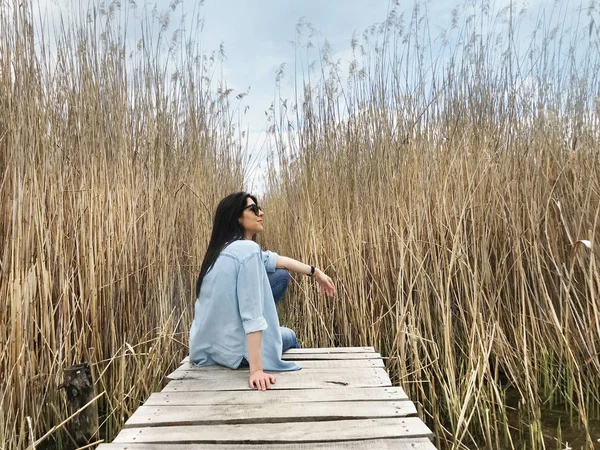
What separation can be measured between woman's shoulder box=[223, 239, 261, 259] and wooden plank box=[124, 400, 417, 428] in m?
0.44

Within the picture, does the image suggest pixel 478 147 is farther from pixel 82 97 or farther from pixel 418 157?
pixel 82 97

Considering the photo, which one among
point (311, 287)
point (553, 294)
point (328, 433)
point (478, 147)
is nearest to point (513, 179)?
point (478, 147)

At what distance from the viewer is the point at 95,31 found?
211 centimetres

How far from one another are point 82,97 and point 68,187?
16.5 inches

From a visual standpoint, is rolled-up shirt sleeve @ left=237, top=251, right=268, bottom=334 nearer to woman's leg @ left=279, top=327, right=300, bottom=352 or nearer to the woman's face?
the woman's face

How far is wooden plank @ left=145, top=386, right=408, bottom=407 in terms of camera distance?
125cm

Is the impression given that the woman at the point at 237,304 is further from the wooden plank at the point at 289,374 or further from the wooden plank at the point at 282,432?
the wooden plank at the point at 282,432

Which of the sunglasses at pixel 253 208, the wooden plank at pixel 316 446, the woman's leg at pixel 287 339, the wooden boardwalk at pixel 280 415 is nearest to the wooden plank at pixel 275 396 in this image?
the wooden boardwalk at pixel 280 415

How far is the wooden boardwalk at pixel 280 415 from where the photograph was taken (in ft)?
3.36

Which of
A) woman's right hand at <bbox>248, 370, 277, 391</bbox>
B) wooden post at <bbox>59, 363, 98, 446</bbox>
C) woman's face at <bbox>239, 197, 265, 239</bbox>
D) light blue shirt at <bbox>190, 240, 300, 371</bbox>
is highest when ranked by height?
woman's face at <bbox>239, 197, 265, 239</bbox>

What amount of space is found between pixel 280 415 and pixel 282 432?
0.08m

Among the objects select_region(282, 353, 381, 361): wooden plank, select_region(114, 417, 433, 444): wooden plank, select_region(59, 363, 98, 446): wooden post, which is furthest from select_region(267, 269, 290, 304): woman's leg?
select_region(114, 417, 433, 444): wooden plank

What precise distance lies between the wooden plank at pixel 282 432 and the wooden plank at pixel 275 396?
0.46 feet

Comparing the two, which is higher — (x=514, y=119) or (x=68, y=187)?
(x=514, y=119)
